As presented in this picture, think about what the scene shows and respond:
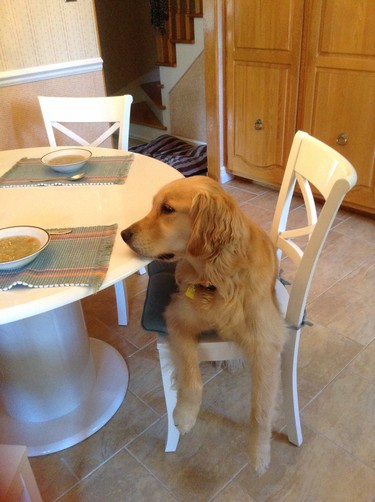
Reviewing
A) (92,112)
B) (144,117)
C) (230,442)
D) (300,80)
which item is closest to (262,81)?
(300,80)

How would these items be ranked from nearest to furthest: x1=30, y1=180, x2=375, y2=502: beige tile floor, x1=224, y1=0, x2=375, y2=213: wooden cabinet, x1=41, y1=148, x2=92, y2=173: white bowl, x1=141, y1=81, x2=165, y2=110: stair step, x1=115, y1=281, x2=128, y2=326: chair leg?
x1=30, y1=180, x2=375, y2=502: beige tile floor < x1=41, y1=148, x2=92, y2=173: white bowl < x1=115, y1=281, x2=128, y2=326: chair leg < x1=224, y1=0, x2=375, y2=213: wooden cabinet < x1=141, y1=81, x2=165, y2=110: stair step

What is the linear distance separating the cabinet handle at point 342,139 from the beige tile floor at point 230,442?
123 centimetres

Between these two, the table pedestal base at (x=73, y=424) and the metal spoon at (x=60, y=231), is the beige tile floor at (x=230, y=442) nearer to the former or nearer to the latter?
the table pedestal base at (x=73, y=424)

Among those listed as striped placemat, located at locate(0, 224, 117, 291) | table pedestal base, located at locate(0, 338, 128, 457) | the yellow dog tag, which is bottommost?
table pedestal base, located at locate(0, 338, 128, 457)

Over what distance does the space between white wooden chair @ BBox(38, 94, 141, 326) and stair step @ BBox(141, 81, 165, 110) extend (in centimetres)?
279

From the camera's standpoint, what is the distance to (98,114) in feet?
6.72

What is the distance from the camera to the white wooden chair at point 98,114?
6.60ft

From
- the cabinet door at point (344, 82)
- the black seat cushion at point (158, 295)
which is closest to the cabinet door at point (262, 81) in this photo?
the cabinet door at point (344, 82)

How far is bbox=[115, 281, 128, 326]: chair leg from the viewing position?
201 centimetres

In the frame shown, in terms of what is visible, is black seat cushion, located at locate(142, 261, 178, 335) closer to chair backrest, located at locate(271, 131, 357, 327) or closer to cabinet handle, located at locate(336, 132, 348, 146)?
chair backrest, located at locate(271, 131, 357, 327)

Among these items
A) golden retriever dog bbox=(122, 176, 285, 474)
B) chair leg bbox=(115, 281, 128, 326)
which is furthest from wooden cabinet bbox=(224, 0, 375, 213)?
golden retriever dog bbox=(122, 176, 285, 474)

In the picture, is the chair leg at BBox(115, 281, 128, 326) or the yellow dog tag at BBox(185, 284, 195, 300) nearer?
the yellow dog tag at BBox(185, 284, 195, 300)

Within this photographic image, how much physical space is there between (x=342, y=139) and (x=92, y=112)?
165 cm

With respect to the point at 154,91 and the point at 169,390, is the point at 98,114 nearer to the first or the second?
the point at 169,390
